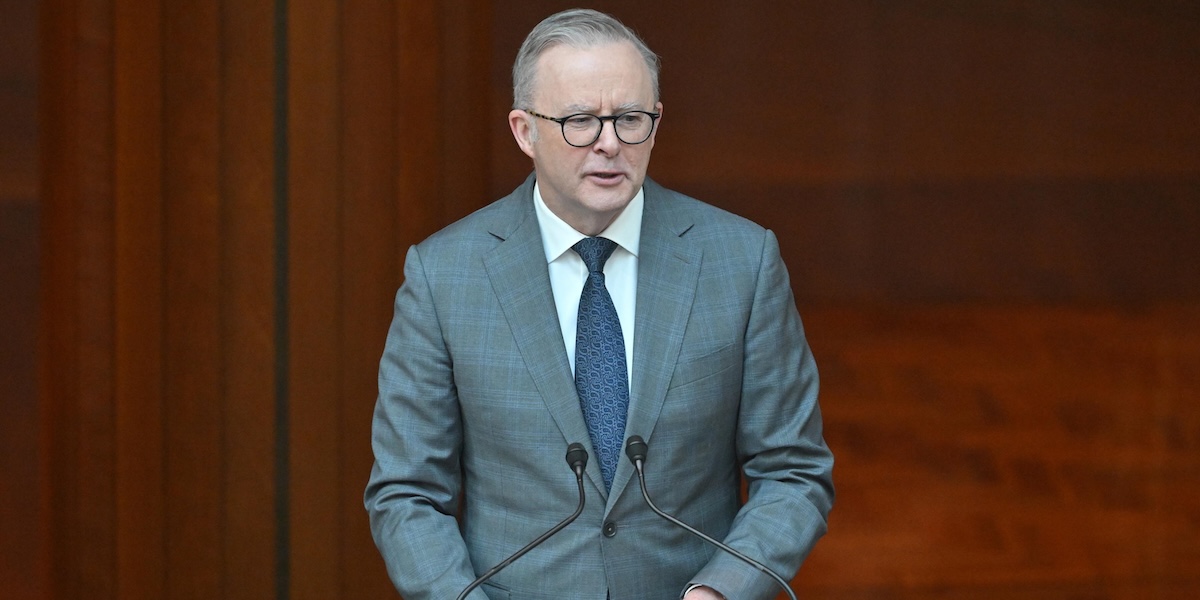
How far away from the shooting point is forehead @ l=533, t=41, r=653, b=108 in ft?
6.29

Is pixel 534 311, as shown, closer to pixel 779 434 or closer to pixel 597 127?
pixel 597 127

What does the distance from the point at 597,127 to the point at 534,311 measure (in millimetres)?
276

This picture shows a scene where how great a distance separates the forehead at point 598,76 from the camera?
1.92 meters

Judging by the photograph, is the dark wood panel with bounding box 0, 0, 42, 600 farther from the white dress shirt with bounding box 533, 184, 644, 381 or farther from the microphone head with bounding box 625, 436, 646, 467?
the microphone head with bounding box 625, 436, 646, 467

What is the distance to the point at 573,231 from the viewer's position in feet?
6.71

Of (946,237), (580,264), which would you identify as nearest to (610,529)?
(580,264)

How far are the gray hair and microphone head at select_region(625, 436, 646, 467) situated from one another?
0.50 meters

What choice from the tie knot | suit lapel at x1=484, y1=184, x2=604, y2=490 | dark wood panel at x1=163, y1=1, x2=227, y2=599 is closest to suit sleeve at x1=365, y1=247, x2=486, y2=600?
suit lapel at x1=484, y1=184, x2=604, y2=490

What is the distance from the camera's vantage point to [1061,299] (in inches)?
132

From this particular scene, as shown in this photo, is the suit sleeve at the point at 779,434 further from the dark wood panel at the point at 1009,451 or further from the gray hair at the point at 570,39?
the dark wood panel at the point at 1009,451

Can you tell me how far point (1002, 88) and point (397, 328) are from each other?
1.85 meters

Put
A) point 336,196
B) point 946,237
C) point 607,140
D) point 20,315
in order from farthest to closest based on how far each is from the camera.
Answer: point 946,237 < point 336,196 < point 20,315 < point 607,140

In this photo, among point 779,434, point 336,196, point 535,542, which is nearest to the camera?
point 535,542

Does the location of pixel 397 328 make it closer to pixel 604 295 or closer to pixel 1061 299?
pixel 604 295
